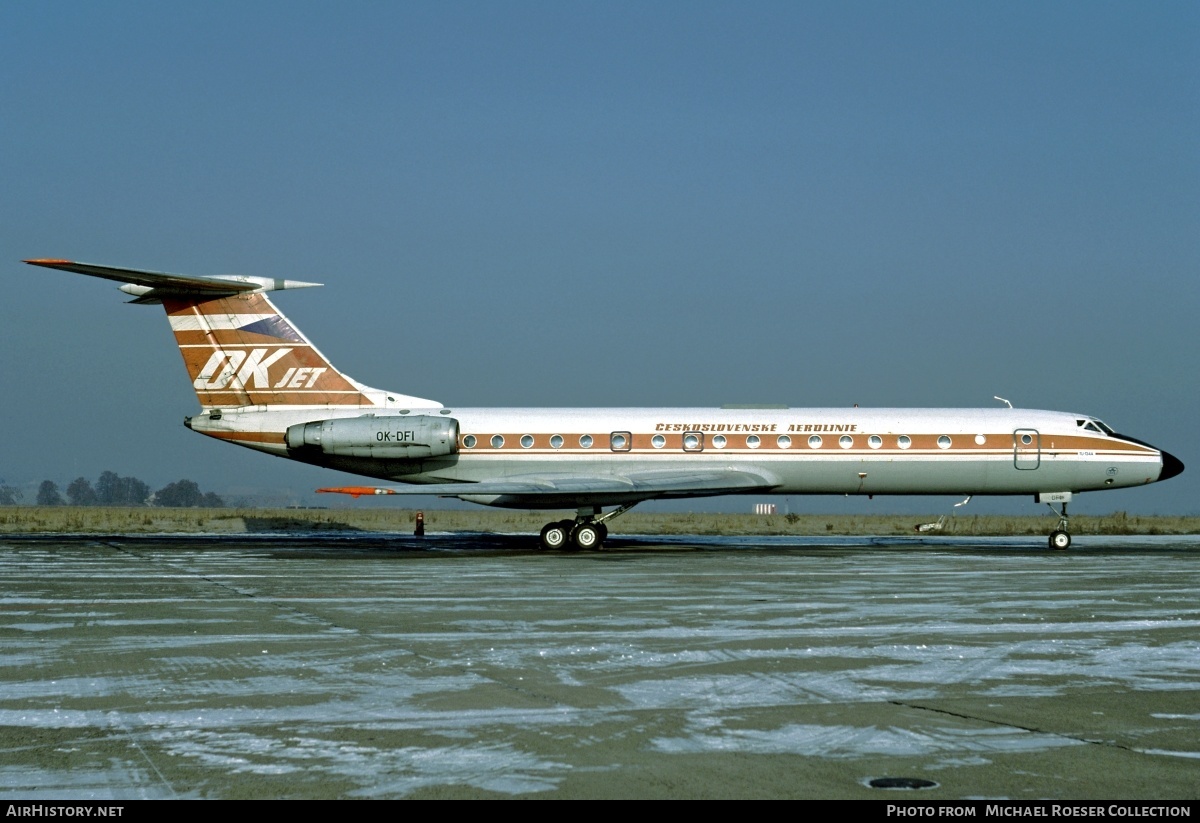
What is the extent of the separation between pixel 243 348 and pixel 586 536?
29.4 feet

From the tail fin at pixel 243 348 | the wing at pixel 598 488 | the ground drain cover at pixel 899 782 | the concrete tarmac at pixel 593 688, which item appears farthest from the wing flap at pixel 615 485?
the ground drain cover at pixel 899 782

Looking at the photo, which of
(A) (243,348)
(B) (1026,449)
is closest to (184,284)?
(A) (243,348)

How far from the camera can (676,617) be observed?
11.9 m

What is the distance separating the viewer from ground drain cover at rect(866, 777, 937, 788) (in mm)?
5285

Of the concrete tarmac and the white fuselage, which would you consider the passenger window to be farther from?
the concrete tarmac

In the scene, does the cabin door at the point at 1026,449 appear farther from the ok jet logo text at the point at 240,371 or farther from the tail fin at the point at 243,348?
the ok jet logo text at the point at 240,371

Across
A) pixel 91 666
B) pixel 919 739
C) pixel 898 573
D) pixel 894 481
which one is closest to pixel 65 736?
pixel 91 666

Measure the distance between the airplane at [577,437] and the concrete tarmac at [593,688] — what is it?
9309 millimetres

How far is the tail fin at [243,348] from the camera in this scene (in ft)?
83.3

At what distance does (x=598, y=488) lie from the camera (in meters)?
23.7

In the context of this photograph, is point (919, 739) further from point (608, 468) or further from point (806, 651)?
point (608, 468)

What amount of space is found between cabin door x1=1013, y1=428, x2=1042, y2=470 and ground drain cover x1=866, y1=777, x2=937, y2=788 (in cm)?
2195

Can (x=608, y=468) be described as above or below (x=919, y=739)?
above

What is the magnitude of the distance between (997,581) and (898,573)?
1843 mm
